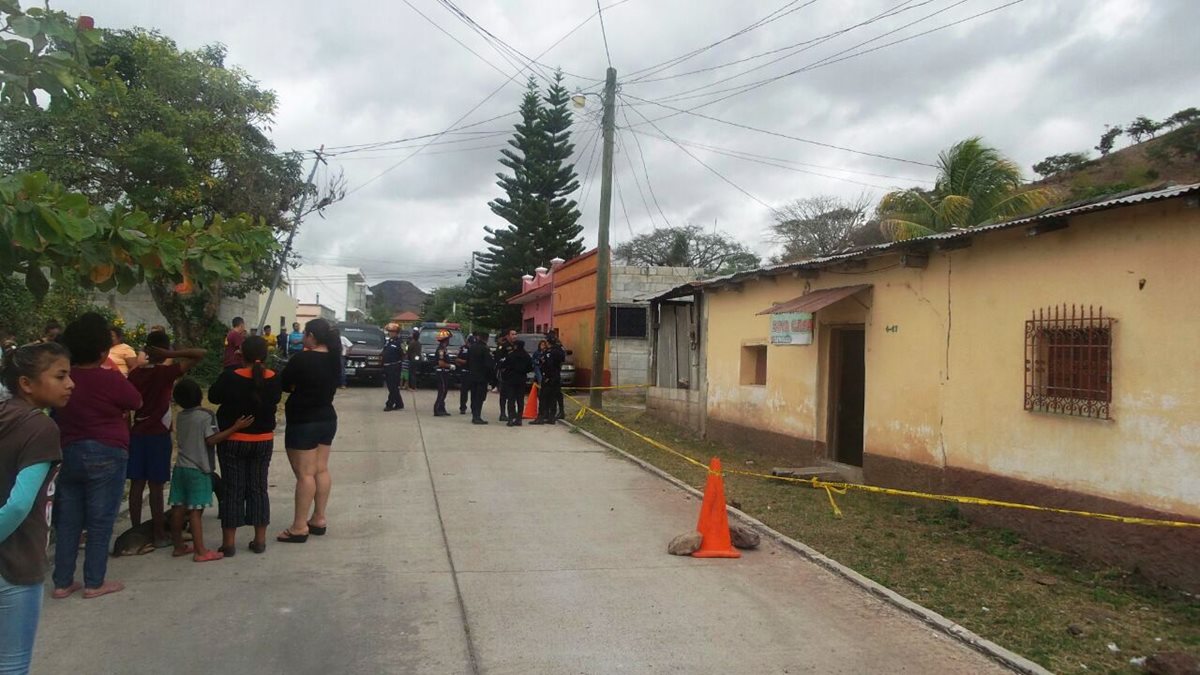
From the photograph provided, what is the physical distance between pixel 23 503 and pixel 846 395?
9689 millimetres

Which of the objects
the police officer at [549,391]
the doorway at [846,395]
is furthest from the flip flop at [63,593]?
the police officer at [549,391]

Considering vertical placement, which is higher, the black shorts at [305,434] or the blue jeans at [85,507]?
the black shorts at [305,434]

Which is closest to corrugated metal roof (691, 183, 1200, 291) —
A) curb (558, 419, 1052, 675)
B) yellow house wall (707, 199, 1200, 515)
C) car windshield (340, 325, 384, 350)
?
yellow house wall (707, 199, 1200, 515)

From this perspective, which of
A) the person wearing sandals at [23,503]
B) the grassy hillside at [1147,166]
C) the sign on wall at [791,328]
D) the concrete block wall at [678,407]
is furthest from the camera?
the grassy hillside at [1147,166]

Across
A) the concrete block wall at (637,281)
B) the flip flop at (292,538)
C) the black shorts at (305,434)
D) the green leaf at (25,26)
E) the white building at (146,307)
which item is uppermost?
the concrete block wall at (637,281)

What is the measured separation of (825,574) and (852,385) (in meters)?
5.00

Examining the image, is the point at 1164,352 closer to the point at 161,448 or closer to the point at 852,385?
the point at 852,385

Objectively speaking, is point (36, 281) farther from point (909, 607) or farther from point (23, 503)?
point (909, 607)

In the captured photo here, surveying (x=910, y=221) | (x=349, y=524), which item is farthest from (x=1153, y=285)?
(x=910, y=221)

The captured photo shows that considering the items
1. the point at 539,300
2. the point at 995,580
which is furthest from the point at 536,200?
the point at 995,580

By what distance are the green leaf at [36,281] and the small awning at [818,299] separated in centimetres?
757

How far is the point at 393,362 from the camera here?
16.0m

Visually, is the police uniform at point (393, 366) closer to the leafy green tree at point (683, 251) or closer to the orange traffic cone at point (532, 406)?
the orange traffic cone at point (532, 406)

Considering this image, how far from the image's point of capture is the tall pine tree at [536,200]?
42.1 meters
